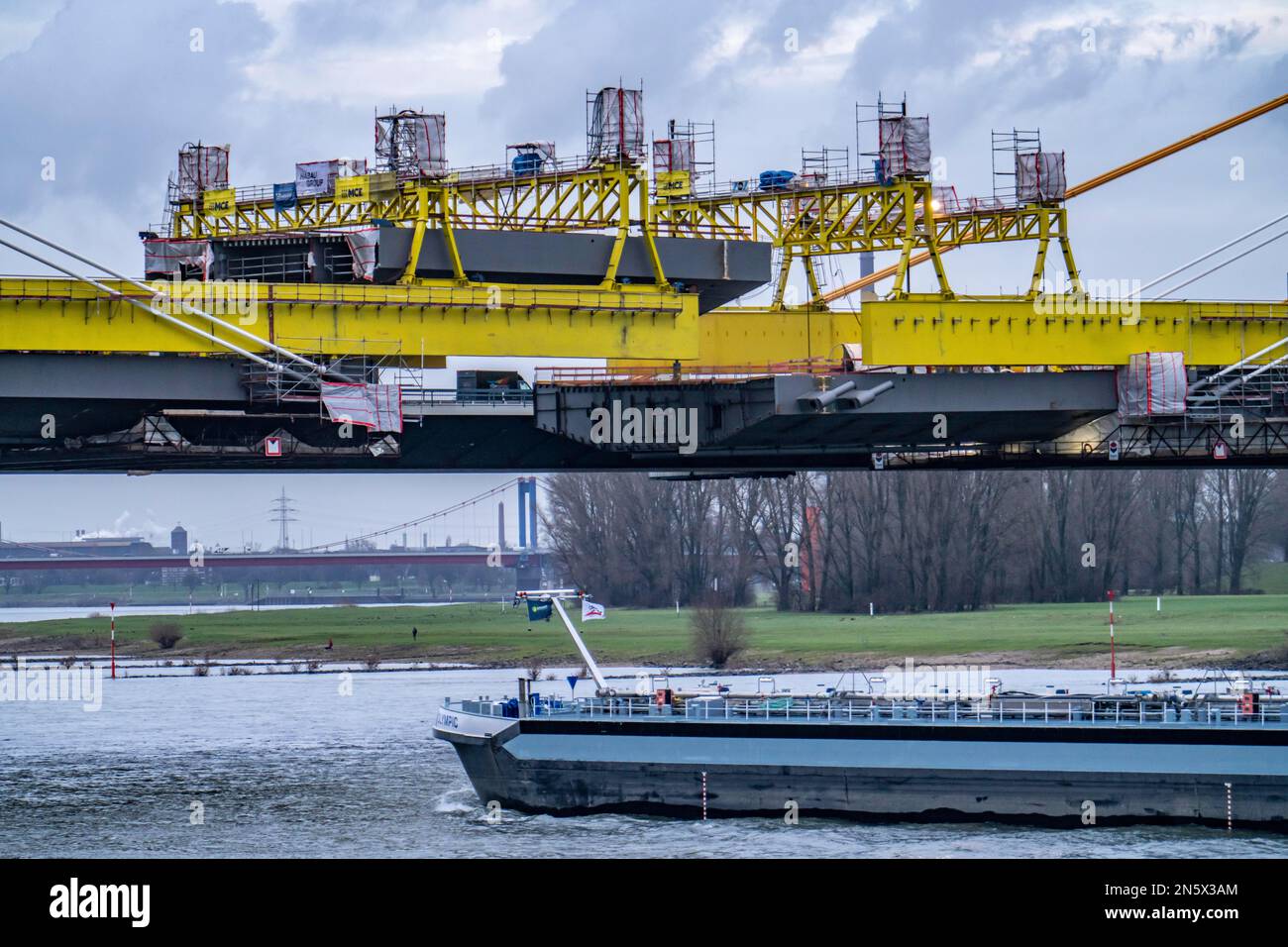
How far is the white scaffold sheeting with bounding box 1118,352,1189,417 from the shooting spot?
→ 55125 millimetres

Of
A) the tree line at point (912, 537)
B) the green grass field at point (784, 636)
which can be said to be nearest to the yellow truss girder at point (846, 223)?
the green grass field at point (784, 636)

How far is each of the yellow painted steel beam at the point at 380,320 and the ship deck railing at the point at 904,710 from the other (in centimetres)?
1184

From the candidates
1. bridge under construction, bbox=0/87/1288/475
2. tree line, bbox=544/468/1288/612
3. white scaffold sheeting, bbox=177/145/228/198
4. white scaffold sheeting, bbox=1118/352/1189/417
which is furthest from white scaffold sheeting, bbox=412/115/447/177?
tree line, bbox=544/468/1288/612

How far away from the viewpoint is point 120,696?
85812mm

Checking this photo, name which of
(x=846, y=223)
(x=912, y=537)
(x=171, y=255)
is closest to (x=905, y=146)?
(x=846, y=223)

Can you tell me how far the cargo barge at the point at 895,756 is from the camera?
149 ft

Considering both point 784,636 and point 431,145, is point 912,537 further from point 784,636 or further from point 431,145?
point 431,145

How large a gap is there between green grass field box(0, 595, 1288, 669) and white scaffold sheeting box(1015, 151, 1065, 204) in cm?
3178

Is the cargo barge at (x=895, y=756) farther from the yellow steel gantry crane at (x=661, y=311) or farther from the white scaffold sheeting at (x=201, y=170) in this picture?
the white scaffold sheeting at (x=201, y=170)

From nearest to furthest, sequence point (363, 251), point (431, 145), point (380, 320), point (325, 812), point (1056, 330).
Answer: point (325, 812) → point (380, 320) → point (1056, 330) → point (363, 251) → point (431, 145)

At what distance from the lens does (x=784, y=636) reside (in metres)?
103

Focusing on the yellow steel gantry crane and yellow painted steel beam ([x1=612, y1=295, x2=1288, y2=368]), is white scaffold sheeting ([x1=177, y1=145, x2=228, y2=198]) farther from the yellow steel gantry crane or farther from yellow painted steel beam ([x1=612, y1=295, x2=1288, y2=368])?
yellow painted steel beam ([x1=612, y1=295, x2=1288, y2=368])

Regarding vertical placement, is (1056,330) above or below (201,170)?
below

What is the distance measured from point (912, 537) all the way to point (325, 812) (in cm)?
7834
